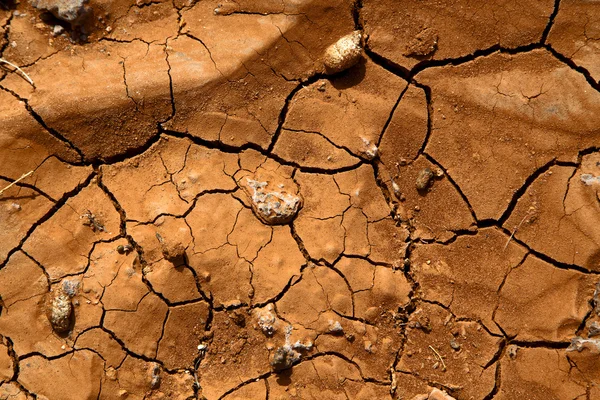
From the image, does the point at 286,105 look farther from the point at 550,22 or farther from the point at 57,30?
the point at 550,22

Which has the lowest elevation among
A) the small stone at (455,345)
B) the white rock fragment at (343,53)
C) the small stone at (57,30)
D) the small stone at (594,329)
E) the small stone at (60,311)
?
the small stone at (60,311)

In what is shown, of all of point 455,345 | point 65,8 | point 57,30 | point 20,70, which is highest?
point 65,8

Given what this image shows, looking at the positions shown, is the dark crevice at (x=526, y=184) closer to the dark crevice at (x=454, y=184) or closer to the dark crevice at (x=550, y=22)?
the dark crevice at (x=454, y=184)

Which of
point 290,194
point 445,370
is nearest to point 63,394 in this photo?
point 290,194

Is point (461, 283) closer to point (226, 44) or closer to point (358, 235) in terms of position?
point (358, 235)

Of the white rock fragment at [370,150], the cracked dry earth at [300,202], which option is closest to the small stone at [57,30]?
the cracked dry earth at [300,202]

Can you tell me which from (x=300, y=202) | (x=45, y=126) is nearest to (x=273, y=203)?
(x=300, y=202)
